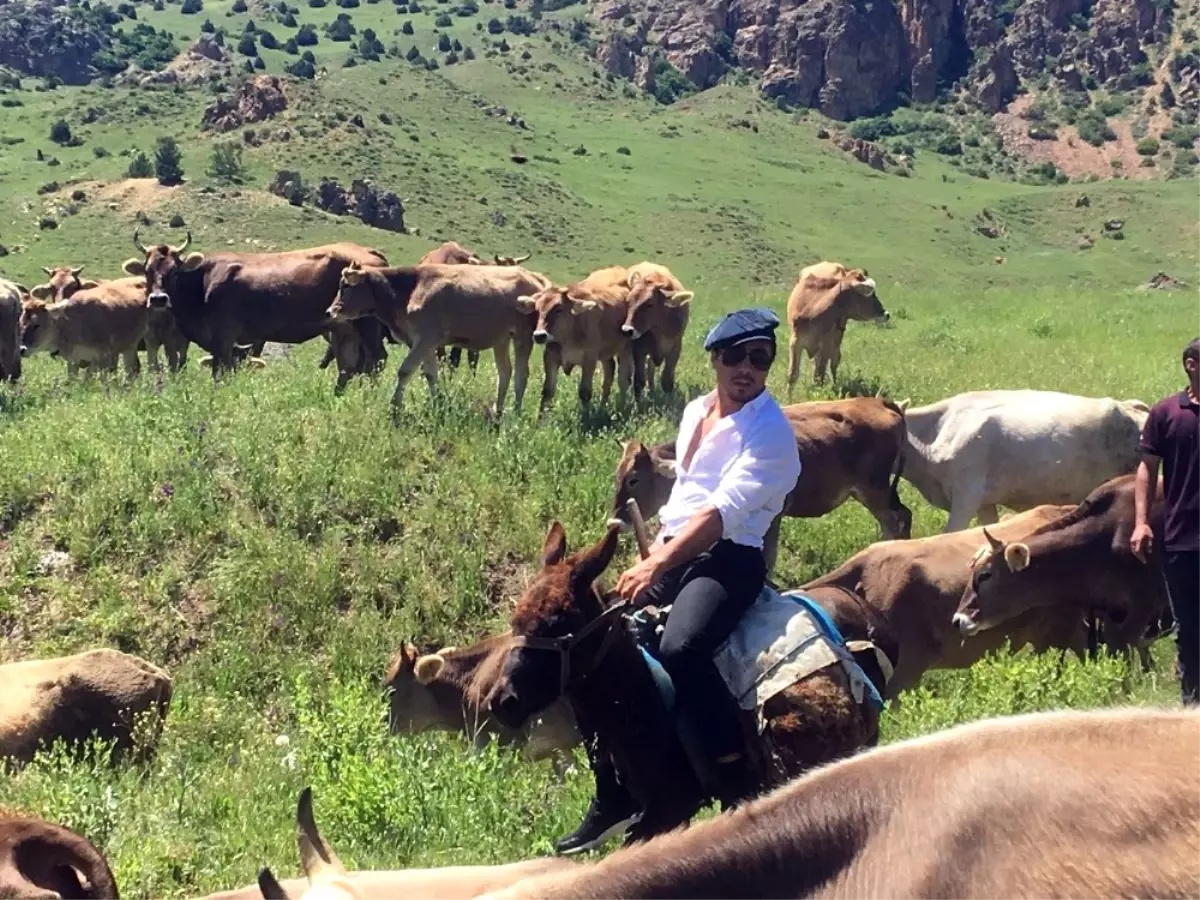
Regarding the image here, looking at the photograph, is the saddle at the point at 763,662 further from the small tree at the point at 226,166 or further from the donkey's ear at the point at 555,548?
the small tree at the point at 226,166

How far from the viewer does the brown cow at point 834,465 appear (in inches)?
431

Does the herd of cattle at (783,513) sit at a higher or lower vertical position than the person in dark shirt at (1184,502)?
lower

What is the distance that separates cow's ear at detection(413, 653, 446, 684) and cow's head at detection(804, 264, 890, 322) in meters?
12.3

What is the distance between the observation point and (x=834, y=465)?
1152 cm

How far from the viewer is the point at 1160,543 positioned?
874 cm

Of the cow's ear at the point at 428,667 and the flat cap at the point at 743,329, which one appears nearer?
the flat cap at the point at 743,329

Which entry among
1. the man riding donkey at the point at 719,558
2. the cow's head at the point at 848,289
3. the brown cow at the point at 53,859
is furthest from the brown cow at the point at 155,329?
the man riding donkey at the point at 719,558

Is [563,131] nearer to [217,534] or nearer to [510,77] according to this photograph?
[510,77]

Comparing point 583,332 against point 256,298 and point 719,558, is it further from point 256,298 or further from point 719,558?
point 719,558

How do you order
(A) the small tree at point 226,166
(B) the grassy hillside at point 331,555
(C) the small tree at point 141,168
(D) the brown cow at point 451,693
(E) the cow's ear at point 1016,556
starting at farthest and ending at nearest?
(C) the small tree at point 141,168 < (A) the small tree at point 226,166 < (E) the cow's ear at point 1016,556 < (D) the brown cow at point 451,693 < (B) the grassy hillside at point 331,555

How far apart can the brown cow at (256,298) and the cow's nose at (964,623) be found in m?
11.1

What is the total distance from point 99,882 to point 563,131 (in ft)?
288

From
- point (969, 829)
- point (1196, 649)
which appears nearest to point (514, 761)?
point (1196, 649)

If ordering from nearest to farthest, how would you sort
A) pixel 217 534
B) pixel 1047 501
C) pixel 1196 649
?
pixel 1196 649, pixel 217 534, pixel 1047 501
